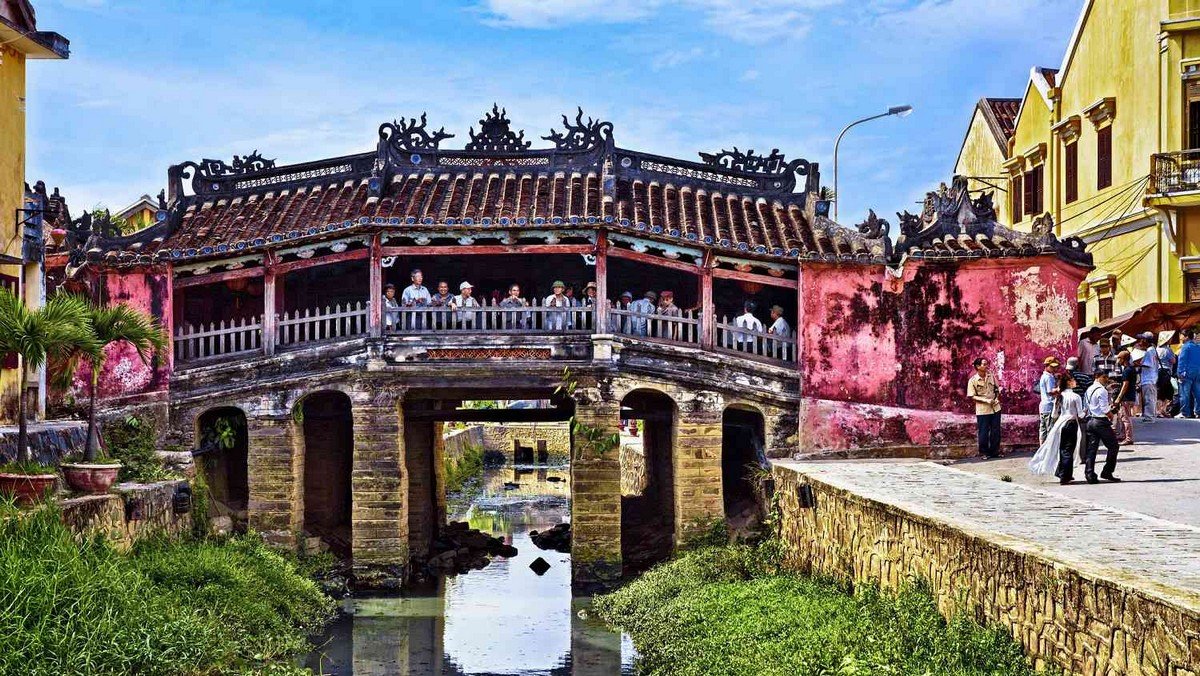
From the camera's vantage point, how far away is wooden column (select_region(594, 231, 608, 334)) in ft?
61.9

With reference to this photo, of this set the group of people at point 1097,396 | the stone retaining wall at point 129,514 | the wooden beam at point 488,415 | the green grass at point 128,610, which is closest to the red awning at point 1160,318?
the group of people at point 1097,396

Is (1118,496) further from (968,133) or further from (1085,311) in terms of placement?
(968,133)

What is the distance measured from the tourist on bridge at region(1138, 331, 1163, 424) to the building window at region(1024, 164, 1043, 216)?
10.4m

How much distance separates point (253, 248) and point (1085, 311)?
18451mm

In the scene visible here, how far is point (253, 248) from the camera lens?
19.4 m

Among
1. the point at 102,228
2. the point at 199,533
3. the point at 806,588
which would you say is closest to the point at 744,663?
the point at 806,588

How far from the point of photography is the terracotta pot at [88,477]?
14.8m

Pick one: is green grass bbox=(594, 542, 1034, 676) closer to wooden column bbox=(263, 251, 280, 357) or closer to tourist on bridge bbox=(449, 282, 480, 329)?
tourist on bridge bbox=(449, 282, 480, 329)

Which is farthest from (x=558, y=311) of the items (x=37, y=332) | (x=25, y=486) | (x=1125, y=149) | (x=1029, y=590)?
(x=1125, y=149)

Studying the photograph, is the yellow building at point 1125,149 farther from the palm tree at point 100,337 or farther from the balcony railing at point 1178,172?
the palm tree at point 100,337

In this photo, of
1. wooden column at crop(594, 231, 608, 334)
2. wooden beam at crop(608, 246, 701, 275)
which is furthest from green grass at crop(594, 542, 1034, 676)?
wooden beam at crop(608, 246, 701, 275)

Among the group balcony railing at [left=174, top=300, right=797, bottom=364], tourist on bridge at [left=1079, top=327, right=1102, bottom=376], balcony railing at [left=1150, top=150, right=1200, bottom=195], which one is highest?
balcony railing at [left=1150, top=150, right=1200, bottom=195]

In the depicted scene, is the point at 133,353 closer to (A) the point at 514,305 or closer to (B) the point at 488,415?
(B) the point at 488,415

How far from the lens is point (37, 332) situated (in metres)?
13.6
